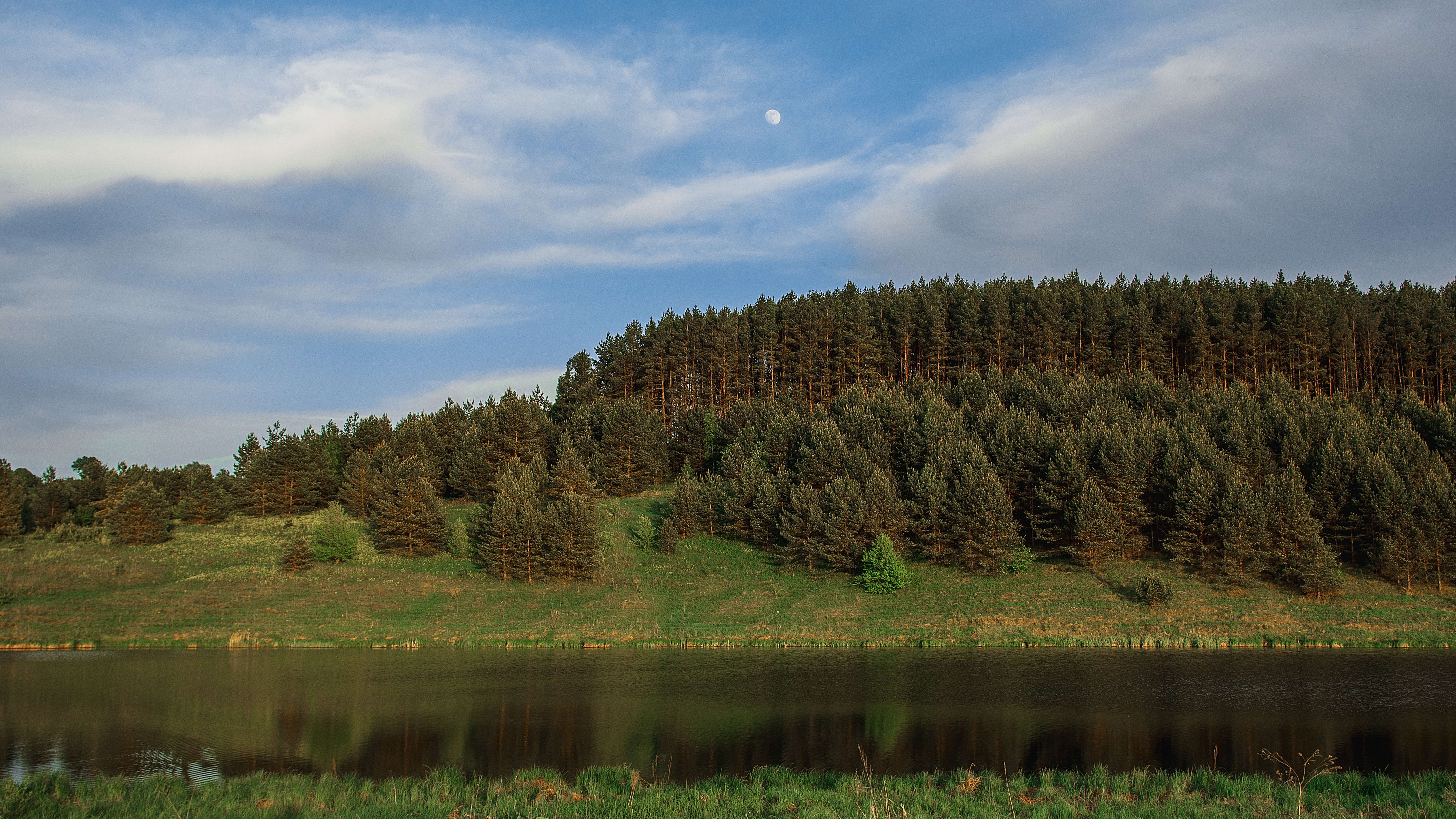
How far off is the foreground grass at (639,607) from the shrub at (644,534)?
7.60 feet

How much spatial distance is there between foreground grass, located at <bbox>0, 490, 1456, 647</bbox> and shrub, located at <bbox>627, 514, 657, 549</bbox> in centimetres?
232

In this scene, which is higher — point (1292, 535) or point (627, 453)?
point (627, 453)

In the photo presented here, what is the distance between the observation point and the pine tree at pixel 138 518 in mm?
61000

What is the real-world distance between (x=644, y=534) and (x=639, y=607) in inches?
470

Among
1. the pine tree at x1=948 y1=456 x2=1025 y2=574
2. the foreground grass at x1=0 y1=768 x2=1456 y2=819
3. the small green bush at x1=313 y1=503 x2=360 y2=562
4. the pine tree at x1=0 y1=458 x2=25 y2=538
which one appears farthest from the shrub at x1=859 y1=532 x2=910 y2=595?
the pine tree at x1=0 y1=458 x2=25 y2=538

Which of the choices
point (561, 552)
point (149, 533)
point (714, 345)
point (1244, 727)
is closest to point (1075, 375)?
point (714, 345)

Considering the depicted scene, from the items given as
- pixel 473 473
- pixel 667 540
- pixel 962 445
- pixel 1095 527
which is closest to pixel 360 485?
pixel 473 473

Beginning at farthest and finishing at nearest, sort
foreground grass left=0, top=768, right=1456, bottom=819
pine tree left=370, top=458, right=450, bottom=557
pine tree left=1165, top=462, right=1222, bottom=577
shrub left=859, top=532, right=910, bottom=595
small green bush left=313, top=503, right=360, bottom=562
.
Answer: pine tree left=370, top=458, right=450, bottom=557, small green bush left=313, top=503, right=360, bottom=562, shrub left=859, top=532, right=910, bottom=595, pine tree left=1165, top=462, right=1222, bottom=577, foreground grass left=0, top=768, right=1456, bottom=819

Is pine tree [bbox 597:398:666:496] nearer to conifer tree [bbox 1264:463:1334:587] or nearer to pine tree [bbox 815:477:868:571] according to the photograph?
pine tree [bbox 815:477:868:571]

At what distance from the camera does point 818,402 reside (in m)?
91.0

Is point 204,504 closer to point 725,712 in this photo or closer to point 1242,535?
point 725,712

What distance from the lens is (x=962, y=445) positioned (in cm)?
6150

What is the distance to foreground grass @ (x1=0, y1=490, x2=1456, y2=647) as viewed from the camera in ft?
142

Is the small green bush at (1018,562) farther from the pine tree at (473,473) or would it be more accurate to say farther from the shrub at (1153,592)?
the pine tree at (473,473)
